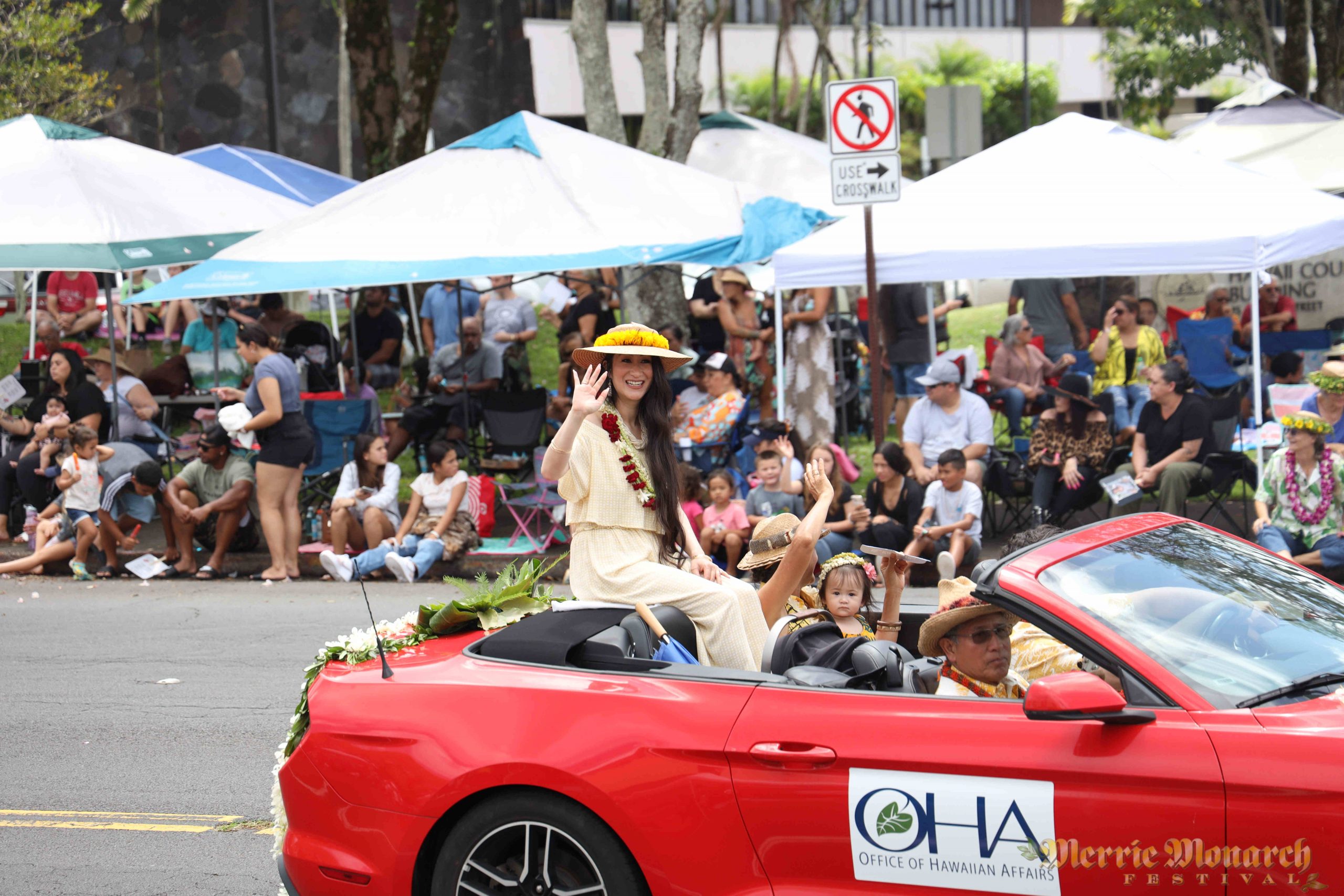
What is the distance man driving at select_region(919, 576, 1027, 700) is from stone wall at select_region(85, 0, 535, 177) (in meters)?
31.8

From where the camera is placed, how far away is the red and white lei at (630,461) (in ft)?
17.3

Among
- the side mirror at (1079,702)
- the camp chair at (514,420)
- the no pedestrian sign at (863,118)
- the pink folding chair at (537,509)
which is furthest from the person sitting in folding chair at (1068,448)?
the side mirror at (1079,702)

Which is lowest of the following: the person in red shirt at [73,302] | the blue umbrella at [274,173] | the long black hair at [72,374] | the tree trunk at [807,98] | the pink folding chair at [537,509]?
the pink folding chair at [537,509]

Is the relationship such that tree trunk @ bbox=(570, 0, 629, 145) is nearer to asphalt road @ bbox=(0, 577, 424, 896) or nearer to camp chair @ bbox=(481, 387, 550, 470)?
camp chair @ bbox=(481, 387, 550, 470)

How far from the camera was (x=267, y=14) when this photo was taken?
64.1ft

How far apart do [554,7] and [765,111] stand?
9.55 m

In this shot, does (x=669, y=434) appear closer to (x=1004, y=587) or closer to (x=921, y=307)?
(x=1004, y=587)

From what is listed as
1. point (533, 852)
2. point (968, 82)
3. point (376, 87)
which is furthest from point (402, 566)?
point (968, 82)

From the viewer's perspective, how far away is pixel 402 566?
34.9 ft

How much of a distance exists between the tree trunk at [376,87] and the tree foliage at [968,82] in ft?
99.4

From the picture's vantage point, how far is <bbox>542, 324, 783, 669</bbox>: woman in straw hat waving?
5039 millimetres

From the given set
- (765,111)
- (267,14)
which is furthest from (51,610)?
(765,111)

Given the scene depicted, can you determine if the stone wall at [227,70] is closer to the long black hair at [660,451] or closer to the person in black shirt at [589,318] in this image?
the person in black shirt at [589,318]

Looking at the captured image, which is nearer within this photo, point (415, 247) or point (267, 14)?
point (415, 247)
